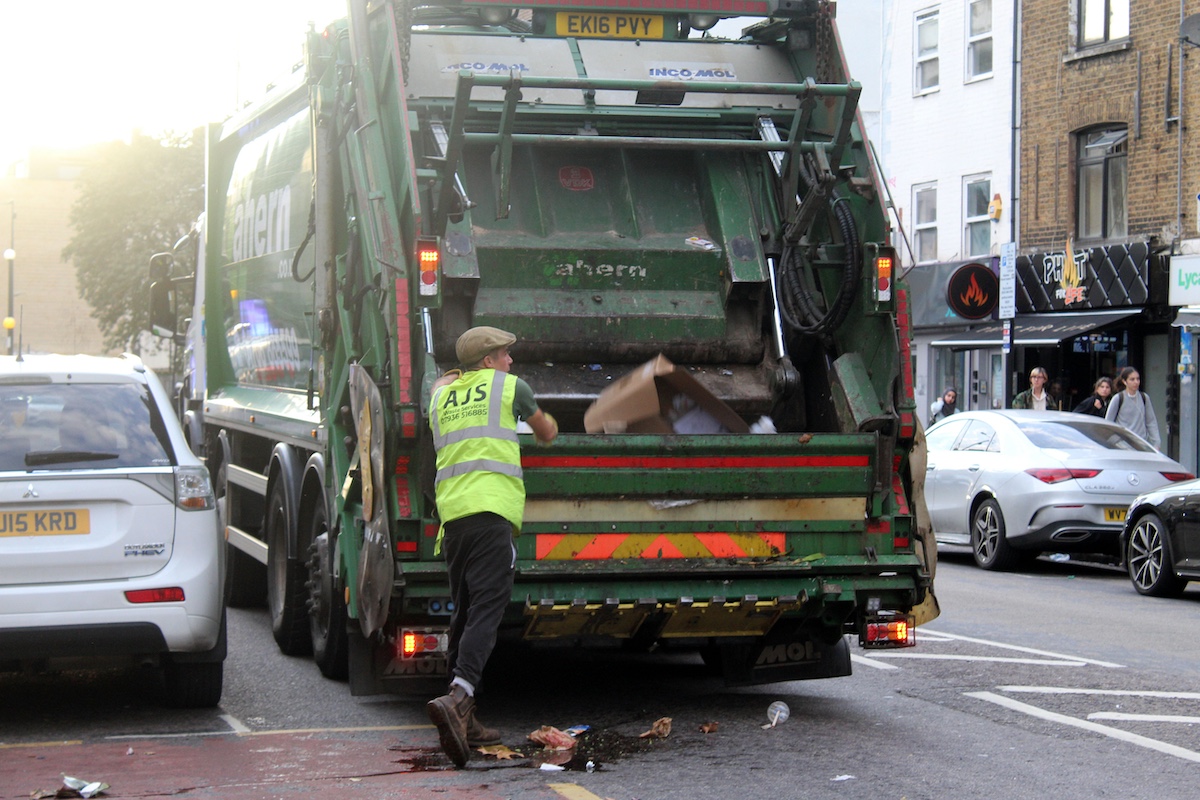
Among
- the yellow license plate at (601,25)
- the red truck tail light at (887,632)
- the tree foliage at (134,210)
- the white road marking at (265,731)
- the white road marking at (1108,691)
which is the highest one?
the tree foliage at (134,210)

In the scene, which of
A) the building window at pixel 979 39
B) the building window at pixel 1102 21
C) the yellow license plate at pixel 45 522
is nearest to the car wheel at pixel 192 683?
the yellow license plate at pixel 45 522

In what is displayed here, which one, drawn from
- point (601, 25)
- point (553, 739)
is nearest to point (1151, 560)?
point (601, 25)

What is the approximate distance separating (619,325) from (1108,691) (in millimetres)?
2946

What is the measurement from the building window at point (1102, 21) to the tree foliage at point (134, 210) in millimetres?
30789

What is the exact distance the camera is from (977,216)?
2759cm

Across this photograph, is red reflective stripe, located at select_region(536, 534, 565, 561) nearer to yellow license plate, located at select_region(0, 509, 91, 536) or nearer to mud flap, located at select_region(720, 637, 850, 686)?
mud flap, located at select_region(720, 637, 850, 686)

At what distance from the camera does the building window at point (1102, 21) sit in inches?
939

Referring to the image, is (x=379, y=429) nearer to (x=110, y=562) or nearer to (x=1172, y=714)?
(x=110, y=562)

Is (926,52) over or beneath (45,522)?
over

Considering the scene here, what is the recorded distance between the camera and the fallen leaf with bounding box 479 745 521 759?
638 cm

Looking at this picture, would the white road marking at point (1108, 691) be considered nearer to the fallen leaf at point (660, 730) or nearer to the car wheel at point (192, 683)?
the fallen leaf at point (660, 730)

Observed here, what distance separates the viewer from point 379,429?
6781 mm

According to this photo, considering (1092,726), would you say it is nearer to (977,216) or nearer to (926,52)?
(977,216)

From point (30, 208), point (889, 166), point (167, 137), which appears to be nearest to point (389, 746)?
point (889, 166)
